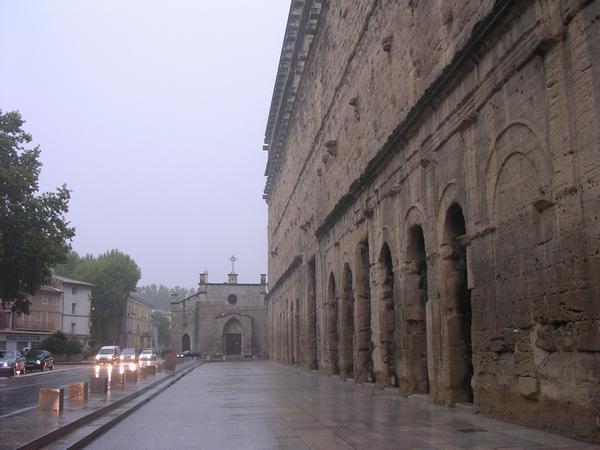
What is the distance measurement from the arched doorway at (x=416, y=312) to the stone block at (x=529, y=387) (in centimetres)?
552

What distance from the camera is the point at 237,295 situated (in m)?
73.7

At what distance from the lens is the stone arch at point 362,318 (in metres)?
21.2

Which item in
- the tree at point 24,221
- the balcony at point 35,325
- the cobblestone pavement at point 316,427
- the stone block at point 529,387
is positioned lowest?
the cobblestone pavement at point 316,427

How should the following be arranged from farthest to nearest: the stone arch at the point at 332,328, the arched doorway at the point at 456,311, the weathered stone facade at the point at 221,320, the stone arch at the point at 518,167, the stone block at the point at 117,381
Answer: the weathered stone facade at the point at 221,320
the stone arch at the point at 332,328
the stone block at the point at 117,381
the arched doorway at the point at 456,311
the stone arch at the point at 518,167

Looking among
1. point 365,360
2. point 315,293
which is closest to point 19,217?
point 315,293

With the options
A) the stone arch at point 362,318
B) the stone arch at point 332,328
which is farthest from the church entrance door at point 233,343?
the stone arch at point 362,318

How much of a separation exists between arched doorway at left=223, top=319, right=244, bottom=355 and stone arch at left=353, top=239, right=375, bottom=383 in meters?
51.2

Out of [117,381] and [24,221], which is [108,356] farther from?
[117,381]

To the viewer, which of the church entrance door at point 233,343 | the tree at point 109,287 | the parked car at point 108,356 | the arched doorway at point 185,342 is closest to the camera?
the parked car at point 108,356

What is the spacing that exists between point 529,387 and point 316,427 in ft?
10.7

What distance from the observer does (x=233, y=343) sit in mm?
71812

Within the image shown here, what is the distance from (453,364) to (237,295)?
6148 cm

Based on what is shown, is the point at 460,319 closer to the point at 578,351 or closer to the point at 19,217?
the point at 578,351

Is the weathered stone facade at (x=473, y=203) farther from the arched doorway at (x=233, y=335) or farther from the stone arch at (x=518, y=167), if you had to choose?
the arched doorway at (x=233, y=335)
